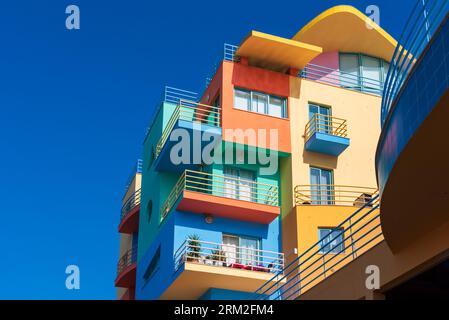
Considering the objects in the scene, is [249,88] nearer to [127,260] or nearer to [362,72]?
[362,72]

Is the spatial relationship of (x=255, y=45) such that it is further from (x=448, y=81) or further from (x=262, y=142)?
(x=448, y=81)

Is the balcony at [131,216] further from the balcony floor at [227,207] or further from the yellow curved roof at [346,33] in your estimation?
the yellow curved roof at [346,33]

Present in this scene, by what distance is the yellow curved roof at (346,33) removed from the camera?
36812mm

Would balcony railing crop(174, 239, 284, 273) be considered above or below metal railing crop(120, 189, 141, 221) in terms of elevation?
below

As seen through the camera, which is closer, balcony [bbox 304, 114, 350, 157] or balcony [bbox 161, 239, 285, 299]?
balcony [bbox 161, 239, 285, 299]

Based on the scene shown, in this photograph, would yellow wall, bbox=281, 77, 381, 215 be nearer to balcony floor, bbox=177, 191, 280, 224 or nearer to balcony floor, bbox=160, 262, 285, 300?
balcony floor, bbox=177, 191, 280, 224

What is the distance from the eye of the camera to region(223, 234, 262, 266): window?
29203 millimetres

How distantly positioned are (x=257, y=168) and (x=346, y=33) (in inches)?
378

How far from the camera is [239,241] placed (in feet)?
99.5

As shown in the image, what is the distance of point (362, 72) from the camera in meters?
37.3

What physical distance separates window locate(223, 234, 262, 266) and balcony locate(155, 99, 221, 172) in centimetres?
386

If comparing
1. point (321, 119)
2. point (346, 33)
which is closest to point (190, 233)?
point (321, 119)

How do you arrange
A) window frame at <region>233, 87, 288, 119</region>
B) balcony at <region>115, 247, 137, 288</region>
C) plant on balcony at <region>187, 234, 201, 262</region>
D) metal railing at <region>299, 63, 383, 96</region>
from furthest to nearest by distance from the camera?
balcony at <region>115, 247, 137, 288</region> < metal railing at <region>299, 63, 383, 96</region> < window frame at <region>233, 87, 288, 119</region> < plant on balcony at <region>187, 234, 201, 262</region>

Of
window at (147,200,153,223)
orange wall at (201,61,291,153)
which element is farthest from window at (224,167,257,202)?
window at (147,200,153,223)
